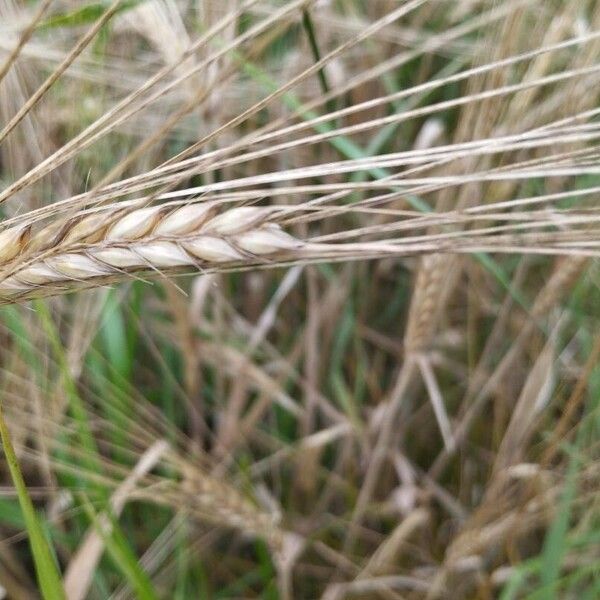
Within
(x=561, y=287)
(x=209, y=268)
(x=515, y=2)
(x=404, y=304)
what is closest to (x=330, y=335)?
(x=404, y=304)

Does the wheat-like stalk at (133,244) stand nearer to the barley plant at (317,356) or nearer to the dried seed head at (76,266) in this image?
the dried seed head at (76,266)

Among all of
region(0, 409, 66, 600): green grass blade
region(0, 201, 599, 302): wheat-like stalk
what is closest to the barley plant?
region(0, 409, 66, 600): green grass blade

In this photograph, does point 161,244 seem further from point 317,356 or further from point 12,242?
point 317,356

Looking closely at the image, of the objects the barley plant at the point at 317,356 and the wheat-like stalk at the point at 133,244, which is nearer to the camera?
the wheat-like stalk at the point at 133,244

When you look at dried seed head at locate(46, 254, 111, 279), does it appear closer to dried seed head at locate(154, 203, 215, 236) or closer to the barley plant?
dried seed head at locate(154, 203, 215, 236)

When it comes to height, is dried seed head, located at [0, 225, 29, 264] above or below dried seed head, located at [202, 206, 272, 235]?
above

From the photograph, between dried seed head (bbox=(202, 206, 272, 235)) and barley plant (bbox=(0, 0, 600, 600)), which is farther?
barley plant (bbox=(0, 0, 600, 600))

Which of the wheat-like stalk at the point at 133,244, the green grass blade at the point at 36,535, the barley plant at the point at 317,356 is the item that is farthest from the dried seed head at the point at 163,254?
the barley plant at the point at 317,356

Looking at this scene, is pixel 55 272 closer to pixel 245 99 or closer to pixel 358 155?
pixel 358 155

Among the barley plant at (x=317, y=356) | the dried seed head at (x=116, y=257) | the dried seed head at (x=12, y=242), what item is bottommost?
the barley plant at (x=317, y=356)
